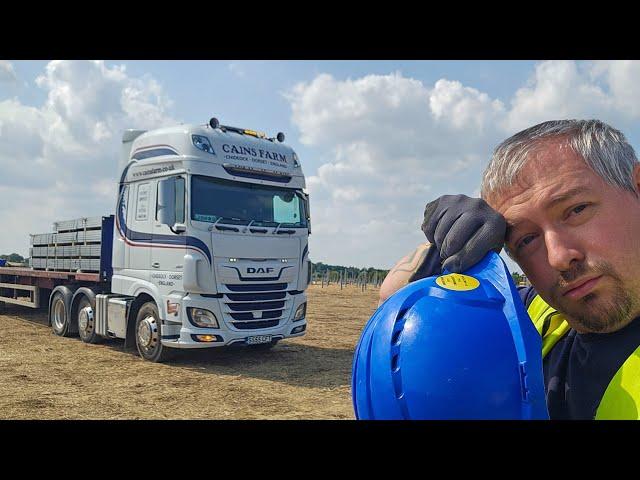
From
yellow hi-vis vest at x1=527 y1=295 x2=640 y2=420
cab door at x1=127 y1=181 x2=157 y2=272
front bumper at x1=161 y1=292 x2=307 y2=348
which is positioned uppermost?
cab door at x1=127 y1=181 x2=157 y2=272

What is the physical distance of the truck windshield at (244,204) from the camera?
812 centimetres

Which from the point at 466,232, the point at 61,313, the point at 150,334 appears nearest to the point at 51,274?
the point at 61,313

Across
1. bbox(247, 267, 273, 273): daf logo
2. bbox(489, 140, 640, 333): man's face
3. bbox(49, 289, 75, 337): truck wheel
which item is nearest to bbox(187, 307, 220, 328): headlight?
bbox(247, 267, 273, 273): daf logo

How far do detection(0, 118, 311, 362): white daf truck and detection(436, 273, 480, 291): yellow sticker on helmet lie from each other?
6.97 meters

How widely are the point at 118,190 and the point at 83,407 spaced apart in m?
4.55

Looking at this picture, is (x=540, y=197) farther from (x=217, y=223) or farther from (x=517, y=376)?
(x=217, y=223)

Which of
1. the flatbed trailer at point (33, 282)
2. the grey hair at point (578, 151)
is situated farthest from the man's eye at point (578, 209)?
the flatbed trailer at point (33, 282)

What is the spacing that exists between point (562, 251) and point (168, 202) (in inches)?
292

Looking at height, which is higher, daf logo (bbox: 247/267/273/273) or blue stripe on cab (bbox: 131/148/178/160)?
blue stripe on cab (bbox: 131/148/178/160)

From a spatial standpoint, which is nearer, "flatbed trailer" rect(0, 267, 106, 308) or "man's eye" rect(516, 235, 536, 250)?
"man's eye" rect(516, 235, 536, 250)

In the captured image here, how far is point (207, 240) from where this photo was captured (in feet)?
26.4

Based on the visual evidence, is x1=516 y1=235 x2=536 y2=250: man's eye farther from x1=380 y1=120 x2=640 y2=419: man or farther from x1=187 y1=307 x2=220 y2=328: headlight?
x1=187 y1=307 x2=220 y2=328: headlight

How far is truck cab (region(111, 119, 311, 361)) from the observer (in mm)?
8078

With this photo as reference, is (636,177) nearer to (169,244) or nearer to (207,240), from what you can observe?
(207,240)
